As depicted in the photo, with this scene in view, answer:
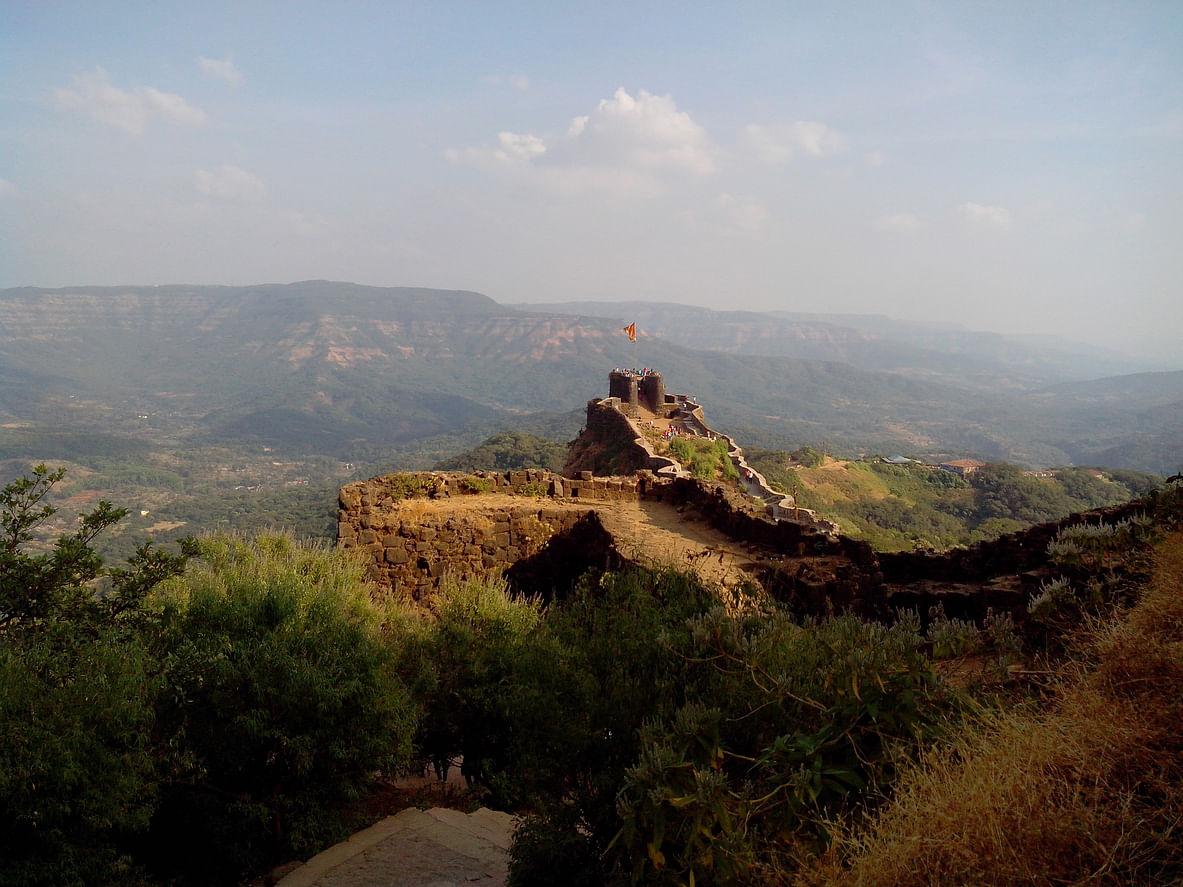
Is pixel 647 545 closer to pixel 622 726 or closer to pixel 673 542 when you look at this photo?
pixel 673 542

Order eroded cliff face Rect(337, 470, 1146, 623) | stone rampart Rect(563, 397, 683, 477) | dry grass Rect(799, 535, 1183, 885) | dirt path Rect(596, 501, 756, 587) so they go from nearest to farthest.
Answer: dry grass Rect(799, 535, 1183, 885)
eroded cliff face Rect(337, 470, 1146, 623)
dirt path Rect(596, 501, 756, 587)
stone rampart Rect(563, 397, 683, 477)

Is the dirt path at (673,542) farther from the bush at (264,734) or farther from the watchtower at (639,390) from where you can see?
the watchtower at (639,390)

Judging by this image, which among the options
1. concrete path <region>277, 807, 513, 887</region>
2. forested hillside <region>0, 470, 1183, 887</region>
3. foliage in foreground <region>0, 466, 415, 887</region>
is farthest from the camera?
concrete path <region>277, 807, 513, 887</region>

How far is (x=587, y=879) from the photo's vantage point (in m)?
5.12

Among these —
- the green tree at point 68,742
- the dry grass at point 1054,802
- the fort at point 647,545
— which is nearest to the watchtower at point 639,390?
the fort at point 647,545

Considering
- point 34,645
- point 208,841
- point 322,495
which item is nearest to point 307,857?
point 208,841

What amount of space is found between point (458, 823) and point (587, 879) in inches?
133

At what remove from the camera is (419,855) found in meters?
7.21

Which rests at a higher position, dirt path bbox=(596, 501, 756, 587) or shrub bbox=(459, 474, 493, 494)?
shrub bbox=(459, 474, 493, 494)

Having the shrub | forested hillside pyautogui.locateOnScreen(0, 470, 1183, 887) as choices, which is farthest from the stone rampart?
forested hillside pyautogui.locateOnScreen(0, 470, 1183, 887)

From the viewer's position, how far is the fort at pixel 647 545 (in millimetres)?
8875

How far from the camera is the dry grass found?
125 inches

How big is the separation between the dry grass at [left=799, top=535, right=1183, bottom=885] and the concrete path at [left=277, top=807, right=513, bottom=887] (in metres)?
3.95

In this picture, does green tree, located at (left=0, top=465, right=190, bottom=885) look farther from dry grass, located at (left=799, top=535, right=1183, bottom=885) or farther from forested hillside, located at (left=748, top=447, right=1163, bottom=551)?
forested hillside, located at (left=748, top=447, right=1163, bottom=551)
